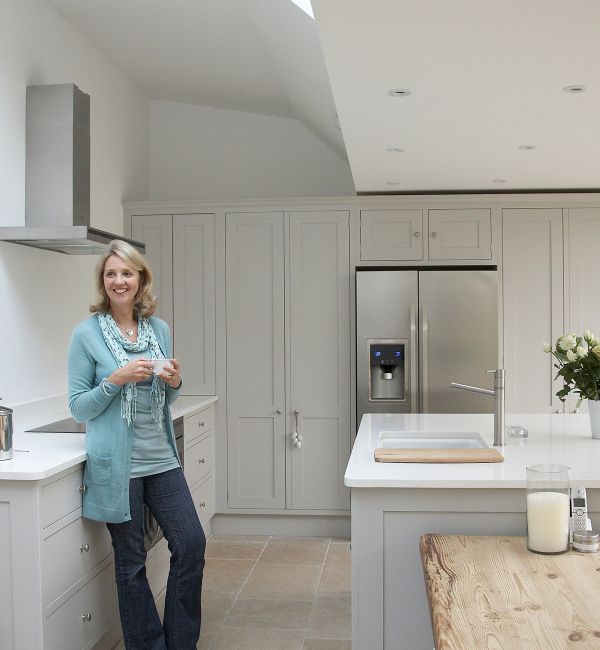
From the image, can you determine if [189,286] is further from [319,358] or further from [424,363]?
[424,363]

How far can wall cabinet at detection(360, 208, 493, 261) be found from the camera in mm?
4969

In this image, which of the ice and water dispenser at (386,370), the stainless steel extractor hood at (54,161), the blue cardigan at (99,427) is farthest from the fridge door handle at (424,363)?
the blue cardigan at (99,427)

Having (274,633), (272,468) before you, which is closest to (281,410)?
(272,468)

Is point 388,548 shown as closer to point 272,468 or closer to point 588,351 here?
point 588,351

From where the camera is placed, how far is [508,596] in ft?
5.32

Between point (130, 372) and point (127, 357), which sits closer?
point (130, 372)

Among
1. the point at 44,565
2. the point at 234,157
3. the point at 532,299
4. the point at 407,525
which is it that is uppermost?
the point at 234,157

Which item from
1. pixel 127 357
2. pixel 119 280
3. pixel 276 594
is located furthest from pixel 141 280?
pixel 276 594

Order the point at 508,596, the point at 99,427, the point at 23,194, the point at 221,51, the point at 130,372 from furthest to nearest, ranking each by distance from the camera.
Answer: the point at 221,51 < the point at 23,194 < the point at 99,427 < the point at 130,372 < the point at 508,596

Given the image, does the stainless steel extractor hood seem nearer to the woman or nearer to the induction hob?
the induction hob

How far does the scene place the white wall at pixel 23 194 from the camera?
3.64m

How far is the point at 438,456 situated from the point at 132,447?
1033mm

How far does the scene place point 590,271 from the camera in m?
4.96

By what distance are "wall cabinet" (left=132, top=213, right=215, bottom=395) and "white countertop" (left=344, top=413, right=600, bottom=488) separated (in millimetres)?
1624
